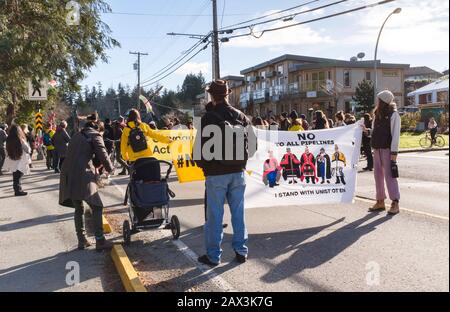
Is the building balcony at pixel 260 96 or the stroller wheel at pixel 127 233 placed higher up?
the building balcony at pixel 260 96

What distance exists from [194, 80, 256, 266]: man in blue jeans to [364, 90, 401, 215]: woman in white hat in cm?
304

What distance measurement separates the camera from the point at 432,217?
24.0 ft

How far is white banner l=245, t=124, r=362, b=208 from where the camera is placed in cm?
747

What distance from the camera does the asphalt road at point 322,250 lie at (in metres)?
4.69

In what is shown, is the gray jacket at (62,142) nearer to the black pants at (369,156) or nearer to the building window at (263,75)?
the black pants at (369,156)

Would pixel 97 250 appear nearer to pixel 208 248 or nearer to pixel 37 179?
pixel 208 248

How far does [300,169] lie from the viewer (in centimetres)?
759

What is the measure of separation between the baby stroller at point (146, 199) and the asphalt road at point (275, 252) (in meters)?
0.25

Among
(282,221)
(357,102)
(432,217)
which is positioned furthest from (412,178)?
(357,102)

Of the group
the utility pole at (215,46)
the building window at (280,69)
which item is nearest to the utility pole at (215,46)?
the utility pole at (215,46)

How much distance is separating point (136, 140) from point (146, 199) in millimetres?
1952

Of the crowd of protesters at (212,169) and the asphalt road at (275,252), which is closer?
the asphalt road at (275,252)

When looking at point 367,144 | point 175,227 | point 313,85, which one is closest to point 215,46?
point 367,144

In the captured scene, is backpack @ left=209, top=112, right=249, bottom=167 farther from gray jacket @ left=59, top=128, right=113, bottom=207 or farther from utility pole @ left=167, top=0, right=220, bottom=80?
utility pole @ left=167, top=0, right=220, bottom=80
